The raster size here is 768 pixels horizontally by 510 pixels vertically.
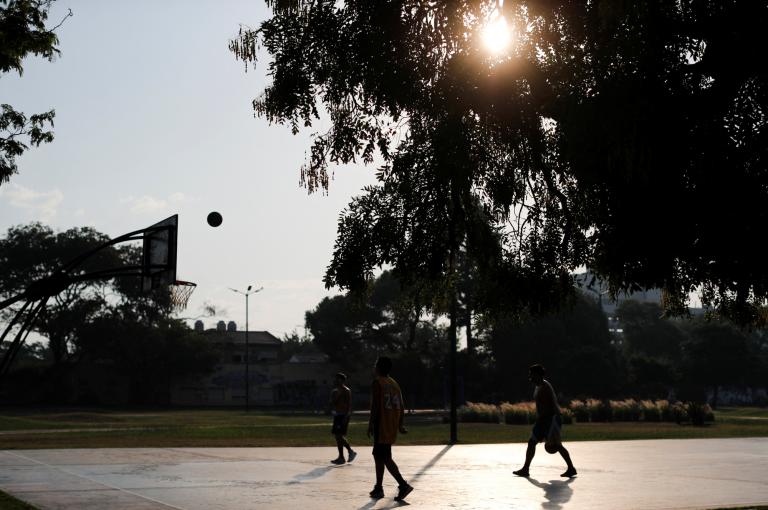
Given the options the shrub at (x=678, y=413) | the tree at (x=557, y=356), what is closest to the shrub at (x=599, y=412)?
the shrub at (x=678, y=413)

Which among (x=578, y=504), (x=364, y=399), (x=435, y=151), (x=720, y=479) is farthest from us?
(x=364, y=399)

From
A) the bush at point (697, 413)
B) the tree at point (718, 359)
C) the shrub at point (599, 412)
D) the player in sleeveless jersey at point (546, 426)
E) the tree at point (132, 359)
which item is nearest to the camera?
the player in sleeveless jersey at point (546, 426)

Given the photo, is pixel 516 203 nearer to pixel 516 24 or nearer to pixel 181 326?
pixel 516 24

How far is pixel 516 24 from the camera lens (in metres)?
11.4

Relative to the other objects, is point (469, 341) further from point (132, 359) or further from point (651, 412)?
point (651, 412)

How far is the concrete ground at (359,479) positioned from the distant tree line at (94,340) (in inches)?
2601

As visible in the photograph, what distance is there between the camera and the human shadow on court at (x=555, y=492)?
12.4 meters

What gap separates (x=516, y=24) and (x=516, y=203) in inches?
87.9

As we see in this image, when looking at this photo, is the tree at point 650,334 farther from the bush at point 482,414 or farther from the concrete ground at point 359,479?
the concrete ground at point 359,479

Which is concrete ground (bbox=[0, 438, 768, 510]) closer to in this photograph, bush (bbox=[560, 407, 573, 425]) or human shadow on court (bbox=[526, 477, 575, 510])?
human shadow on court (bbox=[526, 477, 575, 510])

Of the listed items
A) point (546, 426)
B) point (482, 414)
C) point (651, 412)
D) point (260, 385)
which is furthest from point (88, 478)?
point (260, 385)

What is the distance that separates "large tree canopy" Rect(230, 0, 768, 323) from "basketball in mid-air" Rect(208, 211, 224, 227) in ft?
9.77

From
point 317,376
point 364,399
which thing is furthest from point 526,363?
point 317,376

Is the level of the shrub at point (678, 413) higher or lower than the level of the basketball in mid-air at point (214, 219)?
lower
